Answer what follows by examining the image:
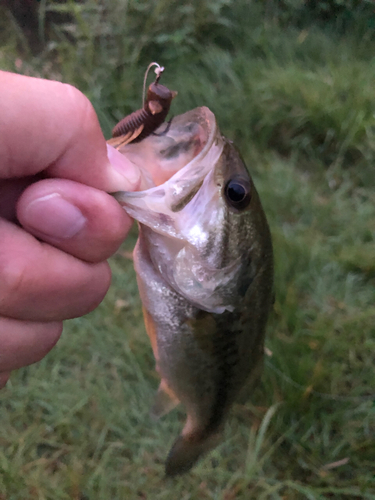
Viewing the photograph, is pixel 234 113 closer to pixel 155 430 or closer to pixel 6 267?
pixel 155 430

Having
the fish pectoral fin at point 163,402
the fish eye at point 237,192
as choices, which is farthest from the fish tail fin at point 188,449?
the fish eye at point 237,192

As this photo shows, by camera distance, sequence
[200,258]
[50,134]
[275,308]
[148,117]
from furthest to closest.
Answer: [275,308] < [200,258] < [148,117] < [50,134]

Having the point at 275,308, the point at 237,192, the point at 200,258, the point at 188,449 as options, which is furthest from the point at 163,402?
the point at 275,308

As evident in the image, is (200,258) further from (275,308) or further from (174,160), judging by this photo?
(275,308)

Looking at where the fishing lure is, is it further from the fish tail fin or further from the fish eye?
the fish tail fin

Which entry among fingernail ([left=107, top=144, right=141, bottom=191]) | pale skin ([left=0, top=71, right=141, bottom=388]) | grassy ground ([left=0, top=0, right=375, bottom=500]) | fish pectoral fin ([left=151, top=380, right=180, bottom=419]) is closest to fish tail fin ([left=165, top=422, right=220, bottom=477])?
fish pectoral fin ([left=151, top=380, right=180, bottom=419])

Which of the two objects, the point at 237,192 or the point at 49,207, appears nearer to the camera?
the point at 49,207

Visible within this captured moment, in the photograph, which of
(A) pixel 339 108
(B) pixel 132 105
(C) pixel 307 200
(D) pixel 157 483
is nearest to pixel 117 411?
(D) pixel 157 483
